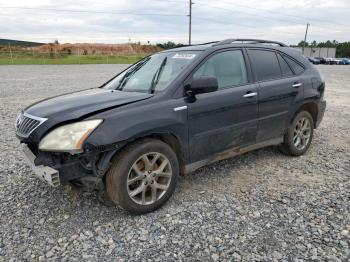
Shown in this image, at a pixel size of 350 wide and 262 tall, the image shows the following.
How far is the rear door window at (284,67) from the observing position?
4.71 metres

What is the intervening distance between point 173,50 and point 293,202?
8.05 feet

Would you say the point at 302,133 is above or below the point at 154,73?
below

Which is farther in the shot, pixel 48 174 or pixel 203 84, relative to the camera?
pixel 203 84

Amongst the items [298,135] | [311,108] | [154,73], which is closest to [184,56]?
[154,73]

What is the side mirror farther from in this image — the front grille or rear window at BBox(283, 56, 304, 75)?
rear window at BBox(283, 56, 304, 75)

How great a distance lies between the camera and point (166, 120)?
3289 mm

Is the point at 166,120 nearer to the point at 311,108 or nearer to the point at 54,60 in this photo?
the point at 311,108

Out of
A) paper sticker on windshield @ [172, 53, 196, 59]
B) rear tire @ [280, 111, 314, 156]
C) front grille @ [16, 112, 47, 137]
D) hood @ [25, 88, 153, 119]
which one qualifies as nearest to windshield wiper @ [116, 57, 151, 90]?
hood @ [25, 88, 153, 119]

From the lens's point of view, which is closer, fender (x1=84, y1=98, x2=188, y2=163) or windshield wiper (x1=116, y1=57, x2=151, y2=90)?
fender (x1=84, y1=98, x2=188, y2=163)

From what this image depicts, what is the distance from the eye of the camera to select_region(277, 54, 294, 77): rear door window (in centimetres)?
471

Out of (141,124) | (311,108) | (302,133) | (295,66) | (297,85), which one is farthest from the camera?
(311,108)

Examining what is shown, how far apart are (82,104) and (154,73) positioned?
1.08 metres

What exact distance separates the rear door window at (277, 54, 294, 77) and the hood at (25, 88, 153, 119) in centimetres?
233

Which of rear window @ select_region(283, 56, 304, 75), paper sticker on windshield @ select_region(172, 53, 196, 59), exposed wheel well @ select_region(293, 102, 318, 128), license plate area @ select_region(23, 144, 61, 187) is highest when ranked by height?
paper sticker on windshield @ select_region(172, 53, 196, 59)
